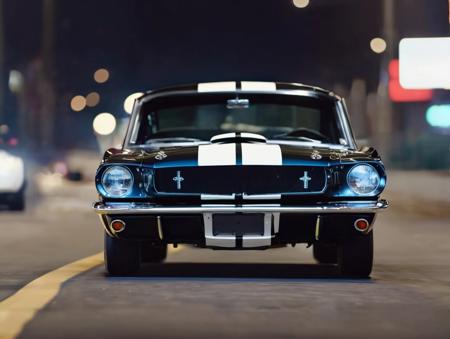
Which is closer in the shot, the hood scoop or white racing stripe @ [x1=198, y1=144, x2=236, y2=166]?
white racing stripe @ [x1=198, y1=144, x2=236, y2=166]

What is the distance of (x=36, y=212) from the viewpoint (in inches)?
776

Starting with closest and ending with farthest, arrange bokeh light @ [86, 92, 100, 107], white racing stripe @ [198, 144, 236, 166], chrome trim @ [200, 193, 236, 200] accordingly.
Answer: chrome trim @ [200, 193, 236, 200] < white racing stripe @ [198, 144, 236, 166] < bokeh light @ [86, 92, 100, 107]

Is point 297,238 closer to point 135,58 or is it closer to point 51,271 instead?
point 51,271

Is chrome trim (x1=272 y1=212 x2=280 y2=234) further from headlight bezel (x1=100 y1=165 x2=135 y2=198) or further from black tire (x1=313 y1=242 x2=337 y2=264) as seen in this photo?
black tire (x1=313 y1=242 x2=337 y2=264)

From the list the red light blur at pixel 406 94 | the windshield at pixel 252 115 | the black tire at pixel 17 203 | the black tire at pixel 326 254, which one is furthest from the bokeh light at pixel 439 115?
the black tire at pixel 326 254

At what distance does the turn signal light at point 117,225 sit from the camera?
9320 mm

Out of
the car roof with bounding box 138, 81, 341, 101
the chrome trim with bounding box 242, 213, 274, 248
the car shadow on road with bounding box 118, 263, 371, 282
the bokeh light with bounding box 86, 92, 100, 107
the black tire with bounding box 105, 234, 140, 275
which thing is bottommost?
the car shadow on road with bounding box 118, 263, 371, 282

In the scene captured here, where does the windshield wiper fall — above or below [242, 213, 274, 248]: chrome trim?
above

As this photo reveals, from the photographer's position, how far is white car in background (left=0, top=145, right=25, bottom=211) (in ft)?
63.2

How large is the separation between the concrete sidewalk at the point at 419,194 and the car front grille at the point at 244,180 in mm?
10955

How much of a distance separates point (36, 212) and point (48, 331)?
13081 mm

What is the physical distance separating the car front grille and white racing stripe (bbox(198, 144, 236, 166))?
→ 0.11 feet

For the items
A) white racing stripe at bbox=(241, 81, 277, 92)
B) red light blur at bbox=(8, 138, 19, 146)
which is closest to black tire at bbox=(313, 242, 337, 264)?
white racing stripe at bbox=(241, 81, 277, 92)

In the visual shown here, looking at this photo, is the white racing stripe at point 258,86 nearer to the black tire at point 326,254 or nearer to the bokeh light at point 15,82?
the black tire at point 326,254
